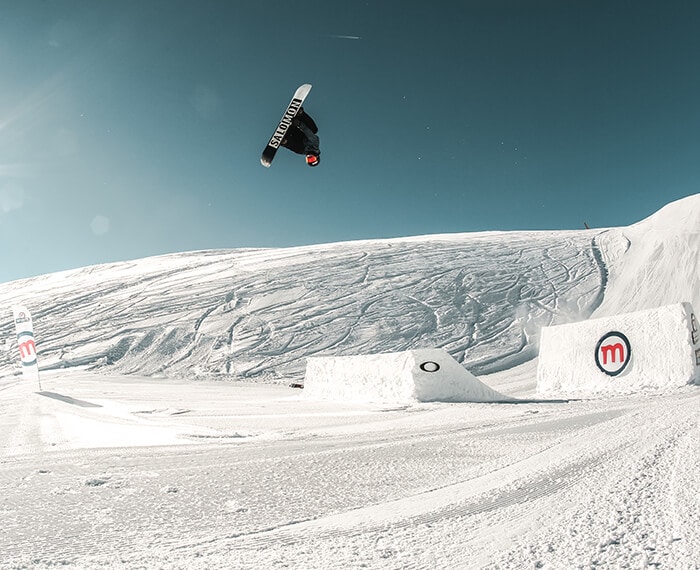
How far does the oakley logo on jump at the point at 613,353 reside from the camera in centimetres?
871

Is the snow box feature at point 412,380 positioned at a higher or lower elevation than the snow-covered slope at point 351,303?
lower

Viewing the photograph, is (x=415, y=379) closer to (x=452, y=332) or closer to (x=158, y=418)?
(x=158, y=418)

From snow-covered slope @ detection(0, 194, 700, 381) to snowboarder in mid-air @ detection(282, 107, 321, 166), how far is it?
1010 centimetres

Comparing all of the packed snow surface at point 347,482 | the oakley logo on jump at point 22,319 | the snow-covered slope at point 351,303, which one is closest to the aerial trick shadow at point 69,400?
the packed snow surface at point 347,482

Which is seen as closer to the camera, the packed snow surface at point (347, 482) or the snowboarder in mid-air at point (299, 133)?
the packed snow surface at point (347, 482)

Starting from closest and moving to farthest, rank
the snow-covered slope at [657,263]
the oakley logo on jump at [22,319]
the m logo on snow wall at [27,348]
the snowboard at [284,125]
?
the snowboard at [284,125]
the m logo on snow wall at [27,348]
the oakley logo on jump at [22,319]
the snow-covered slope at [657,263]

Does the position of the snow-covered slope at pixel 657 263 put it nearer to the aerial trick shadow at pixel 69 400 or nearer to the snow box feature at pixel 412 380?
the snow box feature at pixel 412 380

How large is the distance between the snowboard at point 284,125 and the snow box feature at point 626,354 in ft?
23.3

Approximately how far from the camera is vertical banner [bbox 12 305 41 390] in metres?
13.4

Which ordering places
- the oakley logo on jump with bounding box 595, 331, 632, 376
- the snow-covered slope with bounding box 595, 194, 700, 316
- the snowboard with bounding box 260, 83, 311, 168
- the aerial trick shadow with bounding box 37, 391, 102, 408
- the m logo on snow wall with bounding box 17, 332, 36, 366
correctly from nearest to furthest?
1. the snowboard with bounding box 260, 83, 311, 168
2. the oakley logo on jump with bounding box 595, 331, 632, 376
3. the aerial trick shadow with bounding box 37, 391, 102, 408
4. the m logo on snow wall with bounding box 17, 332, 36, 366
5. the snow-covered slope with bounding box 595, 194, 700, 316

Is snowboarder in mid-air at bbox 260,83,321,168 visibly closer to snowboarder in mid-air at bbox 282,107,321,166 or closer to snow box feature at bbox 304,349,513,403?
snowboarder in mid-air at bbox 282,107,321,166

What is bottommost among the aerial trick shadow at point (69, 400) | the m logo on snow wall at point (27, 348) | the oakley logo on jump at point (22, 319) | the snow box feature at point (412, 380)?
the aerial trick shadow at point (69, 400)

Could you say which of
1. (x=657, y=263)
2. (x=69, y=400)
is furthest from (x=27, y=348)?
(x=657, y=263)

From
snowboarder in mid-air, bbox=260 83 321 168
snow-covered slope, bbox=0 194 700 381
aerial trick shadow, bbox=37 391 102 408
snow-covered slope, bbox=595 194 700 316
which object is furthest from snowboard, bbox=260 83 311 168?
snow-covered slope, bbox=595 194 700 316
